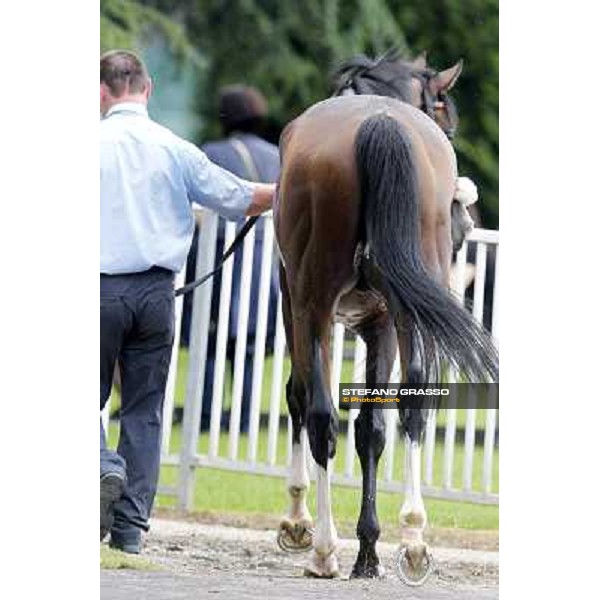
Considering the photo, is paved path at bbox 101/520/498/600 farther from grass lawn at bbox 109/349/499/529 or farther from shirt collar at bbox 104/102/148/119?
shirt collar at bbox 104/102/148/119

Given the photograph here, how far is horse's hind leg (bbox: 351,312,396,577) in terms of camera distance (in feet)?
23.9

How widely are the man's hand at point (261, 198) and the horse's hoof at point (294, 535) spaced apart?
1084mm

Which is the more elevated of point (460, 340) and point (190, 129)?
point (190, 129)

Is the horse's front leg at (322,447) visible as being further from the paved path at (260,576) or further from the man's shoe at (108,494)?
the man's shoe at (108,494)

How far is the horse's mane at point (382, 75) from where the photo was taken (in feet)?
25.1

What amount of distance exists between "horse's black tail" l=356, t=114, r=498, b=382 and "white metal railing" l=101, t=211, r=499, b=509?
125cm

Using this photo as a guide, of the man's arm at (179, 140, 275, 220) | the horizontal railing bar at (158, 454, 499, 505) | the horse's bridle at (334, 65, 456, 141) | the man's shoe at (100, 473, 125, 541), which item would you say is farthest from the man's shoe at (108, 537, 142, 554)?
the horse's bridle at (334, 65, 456, 141)

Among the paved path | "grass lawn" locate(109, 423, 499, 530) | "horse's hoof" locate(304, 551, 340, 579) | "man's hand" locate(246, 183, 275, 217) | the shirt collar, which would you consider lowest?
the paved path

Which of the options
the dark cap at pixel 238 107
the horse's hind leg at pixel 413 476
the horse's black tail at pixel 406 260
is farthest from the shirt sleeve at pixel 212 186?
the horse's hind leg at pixel 413 476

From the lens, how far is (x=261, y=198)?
7809 millimetres
